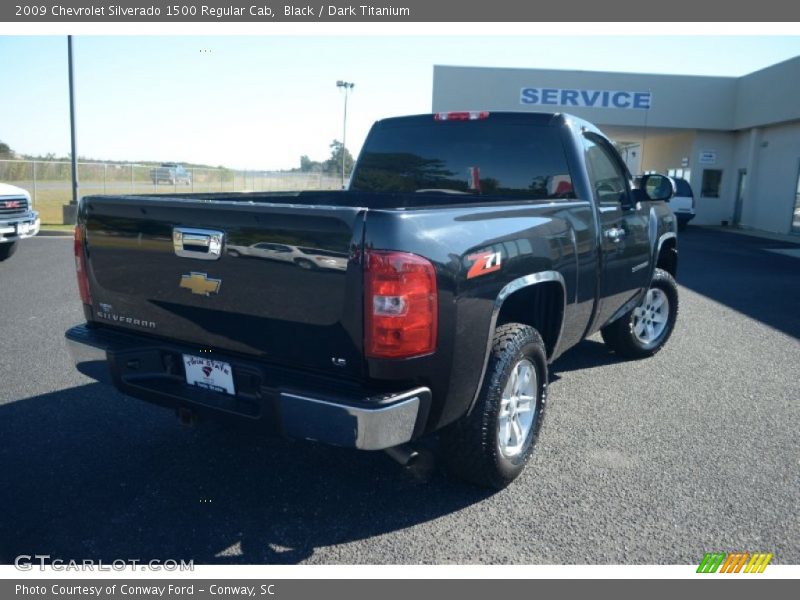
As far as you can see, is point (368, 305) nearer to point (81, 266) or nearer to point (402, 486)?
point (402, 486)

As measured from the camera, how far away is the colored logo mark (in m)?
2.88

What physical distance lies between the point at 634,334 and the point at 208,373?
3991 mm

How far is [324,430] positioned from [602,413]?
2606 mm

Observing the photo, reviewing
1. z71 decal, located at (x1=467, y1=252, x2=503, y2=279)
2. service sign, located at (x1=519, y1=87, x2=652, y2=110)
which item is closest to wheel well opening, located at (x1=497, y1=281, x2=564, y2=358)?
z71 decal, located at (x1=467, y1=252, x2=503, y2=279)

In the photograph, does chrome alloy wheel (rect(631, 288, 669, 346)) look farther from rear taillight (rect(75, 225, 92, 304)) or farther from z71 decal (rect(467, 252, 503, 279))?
rear taillight (rect(75, 225, 92, 304))

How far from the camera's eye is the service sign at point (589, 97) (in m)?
24.2

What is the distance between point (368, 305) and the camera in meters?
2.63

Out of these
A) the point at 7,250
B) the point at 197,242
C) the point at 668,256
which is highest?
the point at 197,242

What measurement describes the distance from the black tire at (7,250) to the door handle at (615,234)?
1031 centimetres

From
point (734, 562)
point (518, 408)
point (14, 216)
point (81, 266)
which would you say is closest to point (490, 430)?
point (518, 408)

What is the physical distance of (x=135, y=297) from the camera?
3334 millimetres

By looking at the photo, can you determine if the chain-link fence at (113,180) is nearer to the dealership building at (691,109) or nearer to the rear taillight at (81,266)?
the dealership building at (691,109)
